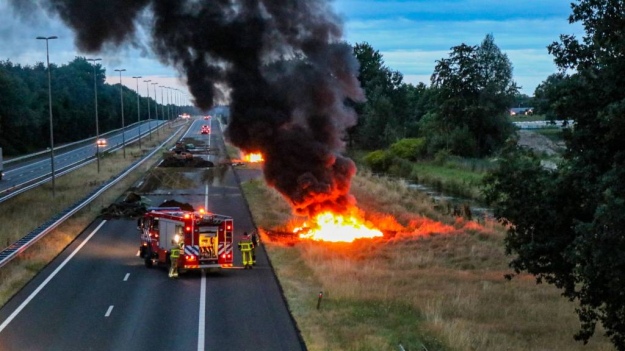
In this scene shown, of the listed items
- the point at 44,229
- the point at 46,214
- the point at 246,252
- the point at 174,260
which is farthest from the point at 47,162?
the point at 174,260

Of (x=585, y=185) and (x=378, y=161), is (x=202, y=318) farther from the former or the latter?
→ (x=378, y=161)

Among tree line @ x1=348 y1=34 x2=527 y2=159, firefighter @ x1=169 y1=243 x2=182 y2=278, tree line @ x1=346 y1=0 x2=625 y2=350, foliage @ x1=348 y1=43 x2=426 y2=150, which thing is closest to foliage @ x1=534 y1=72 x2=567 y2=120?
tree line @ x1=346 y1=0 x2=625 y2=350

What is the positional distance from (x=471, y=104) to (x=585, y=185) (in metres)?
99.5

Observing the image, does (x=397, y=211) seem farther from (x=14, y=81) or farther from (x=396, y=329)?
(x=14, y=81)

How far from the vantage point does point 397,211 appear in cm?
5684

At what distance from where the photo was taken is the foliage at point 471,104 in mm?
107062

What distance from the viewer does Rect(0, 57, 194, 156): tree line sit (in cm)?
11394

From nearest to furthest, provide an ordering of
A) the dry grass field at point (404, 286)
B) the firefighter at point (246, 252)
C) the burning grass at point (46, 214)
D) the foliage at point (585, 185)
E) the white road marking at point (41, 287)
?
the foliage at point (585, 185), the dry grass field at point (404, 286), the white road marking at point (41, 287), the burning grass at point (46, 214), the firefighter at point (246, 252)

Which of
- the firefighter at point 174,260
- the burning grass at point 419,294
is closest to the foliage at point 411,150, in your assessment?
the burning grass at point 419,294

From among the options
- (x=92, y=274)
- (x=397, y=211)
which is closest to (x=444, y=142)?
(x=397, y=211)

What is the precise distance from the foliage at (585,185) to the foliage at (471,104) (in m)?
86.5

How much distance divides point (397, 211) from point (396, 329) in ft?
108

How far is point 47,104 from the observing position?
5335 inches

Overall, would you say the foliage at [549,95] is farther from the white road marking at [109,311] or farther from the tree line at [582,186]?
the white road marking at [109,311]
